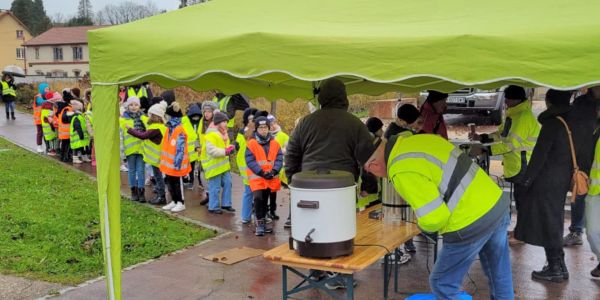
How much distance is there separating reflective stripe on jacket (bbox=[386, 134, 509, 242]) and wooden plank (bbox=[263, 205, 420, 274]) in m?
0.52

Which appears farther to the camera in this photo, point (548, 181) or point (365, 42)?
point (548, 181)

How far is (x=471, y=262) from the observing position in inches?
145

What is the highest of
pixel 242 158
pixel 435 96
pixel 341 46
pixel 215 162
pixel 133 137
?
pixel 341 46

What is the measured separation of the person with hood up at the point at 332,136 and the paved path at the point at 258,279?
0.99 m

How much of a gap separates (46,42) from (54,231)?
73734 mm

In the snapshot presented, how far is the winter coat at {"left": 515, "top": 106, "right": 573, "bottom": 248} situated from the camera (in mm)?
5289

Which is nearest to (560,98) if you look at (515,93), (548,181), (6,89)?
(548,181)

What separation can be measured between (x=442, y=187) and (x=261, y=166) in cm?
444

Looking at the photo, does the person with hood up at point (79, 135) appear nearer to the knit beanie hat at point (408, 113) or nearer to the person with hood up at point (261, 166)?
the person with hood up at point (261, 166)

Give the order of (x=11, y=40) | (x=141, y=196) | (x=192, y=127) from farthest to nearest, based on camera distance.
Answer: (x=11, y=40) < (x=141, y=196) < (x=192, y=127)

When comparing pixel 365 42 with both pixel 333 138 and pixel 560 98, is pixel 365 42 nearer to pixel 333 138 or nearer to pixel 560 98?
pixel 333 138

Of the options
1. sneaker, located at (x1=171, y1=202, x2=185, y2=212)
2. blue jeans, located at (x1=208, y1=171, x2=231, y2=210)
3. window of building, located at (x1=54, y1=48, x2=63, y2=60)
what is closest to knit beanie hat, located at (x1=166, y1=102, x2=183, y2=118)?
blue jeans, located at (x1=208, y1=171, x2=231, y2=210)

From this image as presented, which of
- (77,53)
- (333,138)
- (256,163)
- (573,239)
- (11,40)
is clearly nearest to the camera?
(333,138)

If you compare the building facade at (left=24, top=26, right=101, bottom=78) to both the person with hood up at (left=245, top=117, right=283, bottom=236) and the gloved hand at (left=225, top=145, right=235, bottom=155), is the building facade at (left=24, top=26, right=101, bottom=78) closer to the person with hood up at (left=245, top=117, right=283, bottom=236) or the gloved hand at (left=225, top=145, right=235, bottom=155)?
the gloved hand at (left=225, top=145, right=235, bottom=155)
